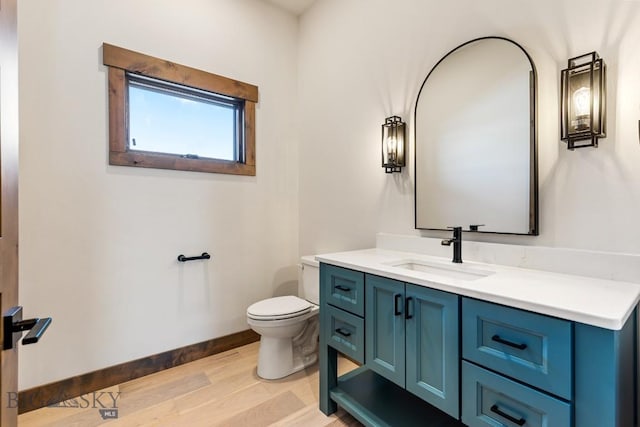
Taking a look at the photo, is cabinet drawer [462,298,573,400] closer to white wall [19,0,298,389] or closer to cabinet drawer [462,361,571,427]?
cabinet drawer [462,361,571,427]

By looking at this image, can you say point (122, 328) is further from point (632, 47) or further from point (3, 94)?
point (632, 47)

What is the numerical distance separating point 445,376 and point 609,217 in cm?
93

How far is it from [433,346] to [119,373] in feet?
6.67

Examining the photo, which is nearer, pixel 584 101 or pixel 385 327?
pixel 584 101

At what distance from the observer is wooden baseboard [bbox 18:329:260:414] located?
1.77m

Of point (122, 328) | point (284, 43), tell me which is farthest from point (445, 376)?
point (284, 43)

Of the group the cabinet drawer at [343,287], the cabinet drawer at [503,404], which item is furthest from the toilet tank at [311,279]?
the cabinet drawer at [503,404]

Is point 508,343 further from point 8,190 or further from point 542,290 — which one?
point 8,190

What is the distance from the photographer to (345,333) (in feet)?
5.25

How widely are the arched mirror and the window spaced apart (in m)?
1.47

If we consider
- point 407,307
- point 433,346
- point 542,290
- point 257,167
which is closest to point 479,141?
point 542,290

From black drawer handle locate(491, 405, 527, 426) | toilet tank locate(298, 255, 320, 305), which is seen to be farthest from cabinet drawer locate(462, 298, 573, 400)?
toilet tank locate(298, 255, 320, 305)

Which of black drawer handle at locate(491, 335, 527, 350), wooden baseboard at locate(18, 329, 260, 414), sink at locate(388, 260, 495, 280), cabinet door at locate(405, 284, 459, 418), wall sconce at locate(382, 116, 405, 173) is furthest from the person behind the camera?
wall sconce at locate(382, 116, 405, 173)

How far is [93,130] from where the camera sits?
1.94 m
